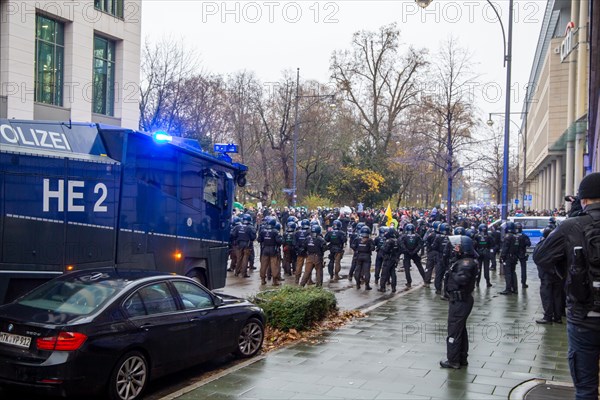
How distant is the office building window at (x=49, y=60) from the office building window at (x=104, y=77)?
1.97 m

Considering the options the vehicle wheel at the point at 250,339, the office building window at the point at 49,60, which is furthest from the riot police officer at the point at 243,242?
the office building window at the point at 49,60

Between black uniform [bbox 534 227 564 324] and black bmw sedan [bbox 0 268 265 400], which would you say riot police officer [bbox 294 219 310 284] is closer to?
black uniform [bbox 534 227 564 324]

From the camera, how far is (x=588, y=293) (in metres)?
4.27

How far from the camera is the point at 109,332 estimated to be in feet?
20.1

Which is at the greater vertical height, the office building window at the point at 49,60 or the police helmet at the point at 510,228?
the office building window at the point at 49,60

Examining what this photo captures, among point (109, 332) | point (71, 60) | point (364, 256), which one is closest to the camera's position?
point (109, 332)

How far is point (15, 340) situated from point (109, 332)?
90 cm

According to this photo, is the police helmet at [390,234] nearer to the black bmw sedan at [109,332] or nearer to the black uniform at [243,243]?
the black uniform at [243,243]

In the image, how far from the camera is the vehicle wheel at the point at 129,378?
612 centimetres

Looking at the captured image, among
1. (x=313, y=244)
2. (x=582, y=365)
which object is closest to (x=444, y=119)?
(x=313, y=244)

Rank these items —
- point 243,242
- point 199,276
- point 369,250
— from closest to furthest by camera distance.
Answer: point 199,276 → point 369,250 → point 243,242

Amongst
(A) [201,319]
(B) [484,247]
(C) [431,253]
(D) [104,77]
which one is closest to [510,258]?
(B) [484,247]

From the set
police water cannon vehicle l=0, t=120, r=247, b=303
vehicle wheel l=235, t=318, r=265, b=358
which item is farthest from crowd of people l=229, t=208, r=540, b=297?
vehicle wheel l=235, t=318, r=265, b=358

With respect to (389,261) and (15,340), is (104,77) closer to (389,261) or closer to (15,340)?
(389,261)
